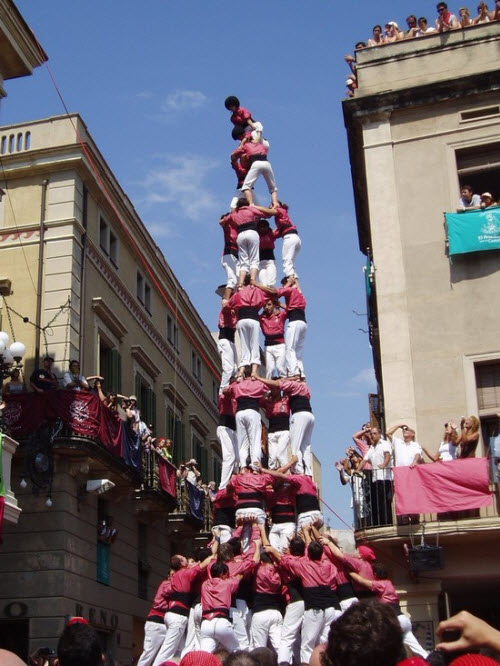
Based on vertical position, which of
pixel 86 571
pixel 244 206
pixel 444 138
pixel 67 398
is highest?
pixel 444 138

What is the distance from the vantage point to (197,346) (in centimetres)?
3531

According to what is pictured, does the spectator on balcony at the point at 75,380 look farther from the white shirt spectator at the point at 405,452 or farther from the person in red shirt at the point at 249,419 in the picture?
the white shirt spectator at the point at 405,452

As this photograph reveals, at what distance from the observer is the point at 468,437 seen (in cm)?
1554

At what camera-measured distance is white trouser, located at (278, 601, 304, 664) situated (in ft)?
38.3

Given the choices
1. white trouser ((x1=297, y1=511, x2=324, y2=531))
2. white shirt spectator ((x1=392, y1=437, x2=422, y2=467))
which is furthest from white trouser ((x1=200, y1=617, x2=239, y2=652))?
white shirt spectator ((x1=392, y1=437, x2=422, y2=467))

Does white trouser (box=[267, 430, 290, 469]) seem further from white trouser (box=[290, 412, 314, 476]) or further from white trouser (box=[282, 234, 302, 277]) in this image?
white trouser (box=[282, 234, 302, 277])

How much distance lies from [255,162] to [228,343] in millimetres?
3257

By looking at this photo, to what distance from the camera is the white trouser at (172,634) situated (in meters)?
12.4

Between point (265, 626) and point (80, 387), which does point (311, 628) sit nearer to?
point (265, 626)

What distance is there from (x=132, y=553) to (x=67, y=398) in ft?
20.7

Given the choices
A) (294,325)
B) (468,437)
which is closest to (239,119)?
(294,325)

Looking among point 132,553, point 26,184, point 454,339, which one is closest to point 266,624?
point 454,339

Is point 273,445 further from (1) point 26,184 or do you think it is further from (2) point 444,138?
(1) point 26,184

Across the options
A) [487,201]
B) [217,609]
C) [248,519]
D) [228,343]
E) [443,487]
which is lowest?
[217,609]
